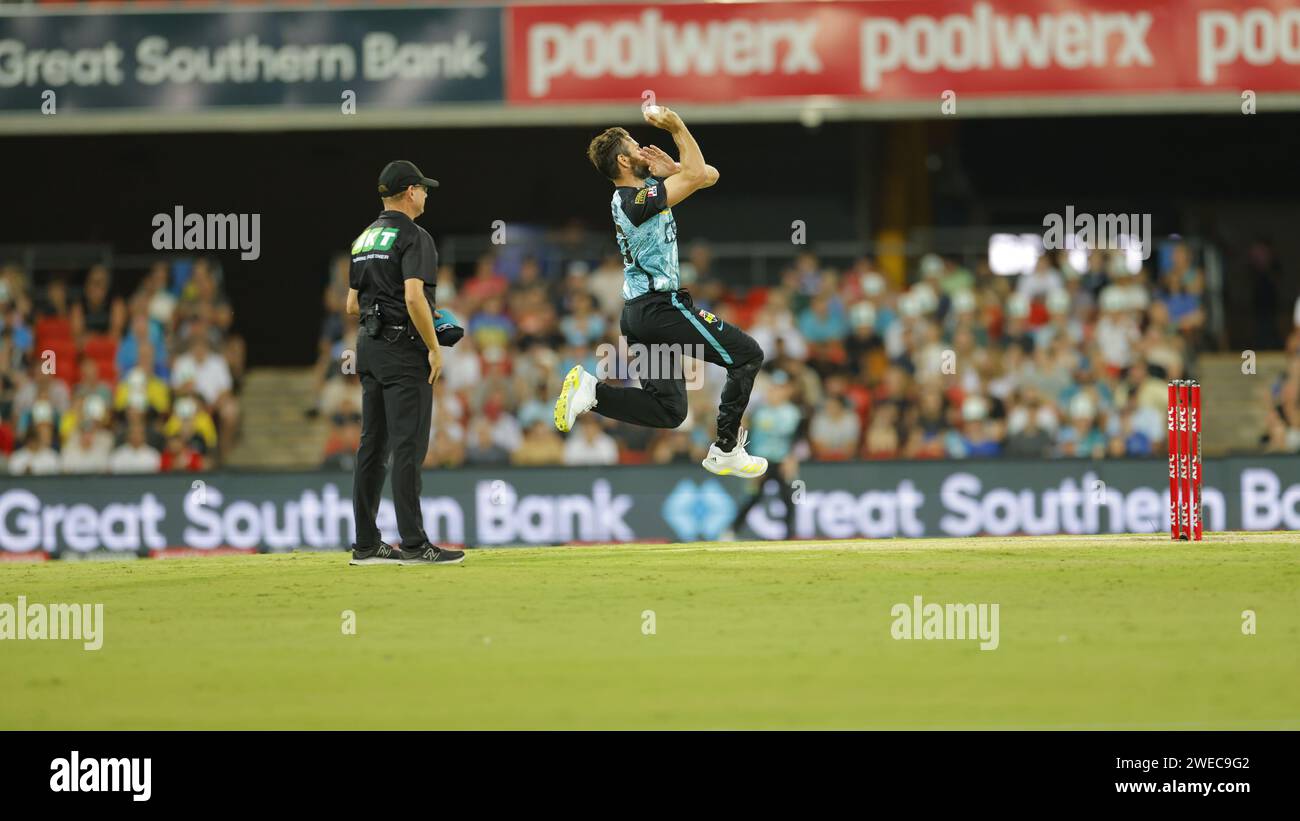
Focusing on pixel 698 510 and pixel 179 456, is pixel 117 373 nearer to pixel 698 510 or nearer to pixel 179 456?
pixel 179 456

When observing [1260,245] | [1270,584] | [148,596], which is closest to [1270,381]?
[1260,245]

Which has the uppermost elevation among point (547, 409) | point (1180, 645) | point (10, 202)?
point (10, 202)

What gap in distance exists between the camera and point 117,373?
19.6m

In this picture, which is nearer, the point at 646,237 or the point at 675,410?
the point at 646,237

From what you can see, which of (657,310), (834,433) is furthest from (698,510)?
(657,310)

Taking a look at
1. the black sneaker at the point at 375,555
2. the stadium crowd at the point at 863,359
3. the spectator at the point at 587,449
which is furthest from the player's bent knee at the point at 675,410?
the spectator at the point at 587,449

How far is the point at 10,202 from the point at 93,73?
552 cm

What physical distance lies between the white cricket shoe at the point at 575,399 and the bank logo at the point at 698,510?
700 centimetres

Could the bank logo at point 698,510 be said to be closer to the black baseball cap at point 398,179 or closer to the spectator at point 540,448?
the spectator at point 540,448

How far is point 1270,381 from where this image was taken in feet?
68.5

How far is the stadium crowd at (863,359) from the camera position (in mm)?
18469

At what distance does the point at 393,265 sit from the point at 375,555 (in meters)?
1.93

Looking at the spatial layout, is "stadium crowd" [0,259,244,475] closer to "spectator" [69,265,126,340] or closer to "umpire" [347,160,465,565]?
"spectator" [69,265,126,340]

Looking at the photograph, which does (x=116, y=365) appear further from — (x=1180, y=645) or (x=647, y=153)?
(x=1180, y=645)
